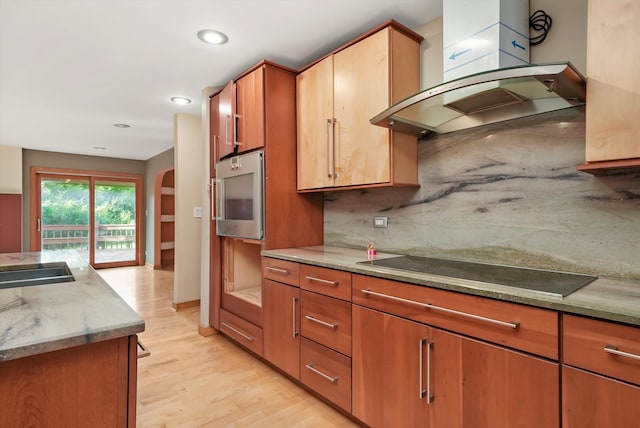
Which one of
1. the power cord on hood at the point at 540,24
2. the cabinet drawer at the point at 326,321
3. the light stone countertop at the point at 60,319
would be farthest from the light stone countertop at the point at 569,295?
the power cord on hood at the point at 540,24

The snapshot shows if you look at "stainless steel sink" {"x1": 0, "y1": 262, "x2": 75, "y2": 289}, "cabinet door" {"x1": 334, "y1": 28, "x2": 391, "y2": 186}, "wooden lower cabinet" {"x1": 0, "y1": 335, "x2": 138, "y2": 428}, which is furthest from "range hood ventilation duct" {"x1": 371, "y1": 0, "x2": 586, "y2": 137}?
"stainless steel sink" {"x1": 0, "y1": 262, "x2": 75, "y2": 289}

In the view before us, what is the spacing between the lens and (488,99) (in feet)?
5.22

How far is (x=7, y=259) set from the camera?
1979 mm

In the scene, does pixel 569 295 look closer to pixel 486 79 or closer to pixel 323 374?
pixel 486 79

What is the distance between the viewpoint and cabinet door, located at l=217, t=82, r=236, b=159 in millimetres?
2666

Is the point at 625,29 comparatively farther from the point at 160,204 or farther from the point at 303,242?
the point at 160,204

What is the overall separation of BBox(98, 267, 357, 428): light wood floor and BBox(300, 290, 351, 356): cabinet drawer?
42 centimetres

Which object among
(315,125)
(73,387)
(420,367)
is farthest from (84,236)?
(420,367)

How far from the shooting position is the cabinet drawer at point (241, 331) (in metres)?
2.40

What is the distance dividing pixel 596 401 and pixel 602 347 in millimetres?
163

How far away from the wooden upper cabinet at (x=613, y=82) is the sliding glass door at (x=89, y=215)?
7557 millimetres

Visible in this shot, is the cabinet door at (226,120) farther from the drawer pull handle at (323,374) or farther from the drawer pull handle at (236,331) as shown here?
the drawer pull handle at (323,374)

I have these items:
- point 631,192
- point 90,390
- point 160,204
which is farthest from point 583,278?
point 160,204

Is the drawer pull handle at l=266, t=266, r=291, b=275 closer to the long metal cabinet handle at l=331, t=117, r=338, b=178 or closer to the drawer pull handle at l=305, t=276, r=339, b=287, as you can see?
the drawer pull handle at l=305, t=276, r=339, b=287
